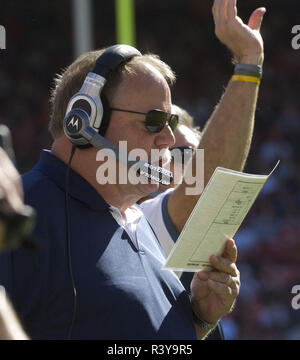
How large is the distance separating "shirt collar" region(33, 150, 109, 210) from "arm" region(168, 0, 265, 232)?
0.35 meters

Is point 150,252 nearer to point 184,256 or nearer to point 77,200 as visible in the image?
point 184,256

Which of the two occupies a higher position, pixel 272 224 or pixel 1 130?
pixel 1 130

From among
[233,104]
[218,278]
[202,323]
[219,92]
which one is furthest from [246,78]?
[219,92]

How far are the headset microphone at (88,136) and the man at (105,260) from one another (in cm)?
4

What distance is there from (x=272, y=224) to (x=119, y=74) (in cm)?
542

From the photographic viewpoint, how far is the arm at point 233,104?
1.78 meters

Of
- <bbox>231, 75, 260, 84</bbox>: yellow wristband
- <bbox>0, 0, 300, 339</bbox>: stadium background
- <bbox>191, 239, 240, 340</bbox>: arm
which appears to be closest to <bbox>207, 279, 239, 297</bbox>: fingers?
<bbox>191, 239, 240, 340</bbox>: arm

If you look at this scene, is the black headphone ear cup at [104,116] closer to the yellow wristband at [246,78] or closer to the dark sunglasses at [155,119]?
the dark sunglasses at [155,119]

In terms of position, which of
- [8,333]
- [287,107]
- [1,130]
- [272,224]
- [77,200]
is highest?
[1,130]

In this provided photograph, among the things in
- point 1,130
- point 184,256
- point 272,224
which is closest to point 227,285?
point 184,256

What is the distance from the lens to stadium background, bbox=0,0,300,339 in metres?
6.60

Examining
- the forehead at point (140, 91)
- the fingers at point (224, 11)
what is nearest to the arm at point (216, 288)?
the forehead at point (140, 91)

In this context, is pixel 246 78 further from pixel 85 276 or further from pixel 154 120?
pixel 85 276
